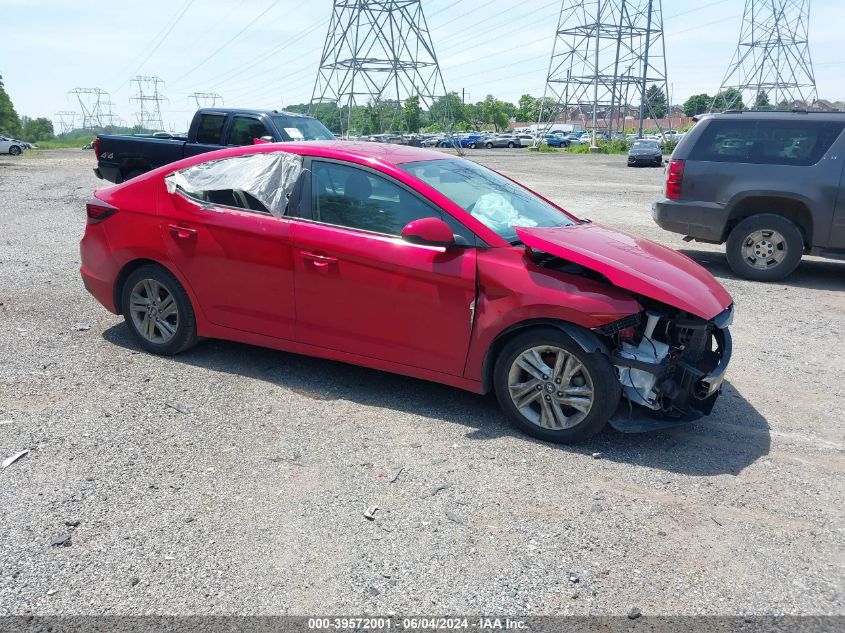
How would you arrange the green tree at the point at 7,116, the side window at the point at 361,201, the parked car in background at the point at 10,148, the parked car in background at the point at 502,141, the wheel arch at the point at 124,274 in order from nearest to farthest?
the side window at the point at 361,201 < the wheel arch at the point at 124,274 < the parked car in background at the point at 10,148 < the parked car in background at the point at 502,141 < the green tree at the point at 7,116

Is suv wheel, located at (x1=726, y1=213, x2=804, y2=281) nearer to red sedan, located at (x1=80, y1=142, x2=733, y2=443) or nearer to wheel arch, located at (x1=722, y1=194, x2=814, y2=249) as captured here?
wheel arch, located at (x1=722, y1=194, x2=814, y2=249)

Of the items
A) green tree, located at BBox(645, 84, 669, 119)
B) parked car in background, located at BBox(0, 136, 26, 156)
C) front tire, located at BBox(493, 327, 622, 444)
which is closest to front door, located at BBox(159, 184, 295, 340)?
front tire, located at BBox(493, 327, 622, 444)

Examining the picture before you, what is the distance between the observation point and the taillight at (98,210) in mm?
5613

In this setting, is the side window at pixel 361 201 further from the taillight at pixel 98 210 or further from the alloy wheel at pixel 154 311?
the taillight at pixel 98 210

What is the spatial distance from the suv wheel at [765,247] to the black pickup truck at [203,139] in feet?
25.0

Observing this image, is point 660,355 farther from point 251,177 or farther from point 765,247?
point 765,247

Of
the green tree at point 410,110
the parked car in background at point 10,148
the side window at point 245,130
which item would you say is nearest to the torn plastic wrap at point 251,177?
the side window at point 245,130

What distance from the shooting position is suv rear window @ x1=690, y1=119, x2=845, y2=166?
8688mm

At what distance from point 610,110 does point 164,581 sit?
6230 centimetres

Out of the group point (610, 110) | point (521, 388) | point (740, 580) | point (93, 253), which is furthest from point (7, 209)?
point (610, 110)

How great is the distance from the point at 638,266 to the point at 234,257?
2.67 metres

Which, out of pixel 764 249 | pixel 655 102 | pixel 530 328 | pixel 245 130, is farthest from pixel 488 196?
pixel 655 102

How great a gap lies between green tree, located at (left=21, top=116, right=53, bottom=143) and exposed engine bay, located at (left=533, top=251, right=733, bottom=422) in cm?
12220

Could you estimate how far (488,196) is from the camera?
5.01 m
